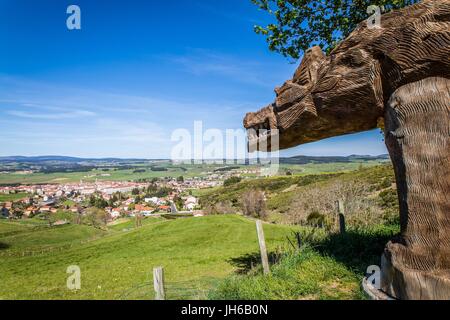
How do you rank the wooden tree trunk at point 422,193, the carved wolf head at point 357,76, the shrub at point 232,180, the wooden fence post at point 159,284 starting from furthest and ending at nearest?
the shrub at point 232,180
the wooden fence post at point 159,284
the carved wolf head at point 357,76
the wooden tree trunk at point 422,193

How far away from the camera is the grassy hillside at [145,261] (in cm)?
1093

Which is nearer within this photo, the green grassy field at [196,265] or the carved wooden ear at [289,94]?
the carved wooden ear at [289,94]

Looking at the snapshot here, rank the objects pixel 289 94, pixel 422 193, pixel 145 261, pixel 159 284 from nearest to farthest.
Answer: pixel 422 193
pixel 289 94
pixel 159 284
pixel 145 261

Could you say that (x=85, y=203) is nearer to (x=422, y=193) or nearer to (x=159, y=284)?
(x=159, y=284)

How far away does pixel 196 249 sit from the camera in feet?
55.4

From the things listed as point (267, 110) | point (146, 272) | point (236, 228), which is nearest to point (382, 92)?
point (267, 110)

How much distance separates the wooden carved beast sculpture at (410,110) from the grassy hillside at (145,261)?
3.70 meters

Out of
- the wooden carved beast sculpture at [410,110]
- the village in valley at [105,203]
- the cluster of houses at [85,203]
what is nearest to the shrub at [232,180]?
the village in valley at [105,203]

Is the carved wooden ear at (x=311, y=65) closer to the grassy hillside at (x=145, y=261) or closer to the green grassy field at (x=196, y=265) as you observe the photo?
the green grassy field at (x=196, y=265)

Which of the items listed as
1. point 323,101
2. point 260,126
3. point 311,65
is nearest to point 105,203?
A: point 260,126

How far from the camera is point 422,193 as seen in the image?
11.3ft

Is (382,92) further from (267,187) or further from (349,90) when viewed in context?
(267,187)

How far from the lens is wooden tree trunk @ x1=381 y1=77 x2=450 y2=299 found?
10.9 ft

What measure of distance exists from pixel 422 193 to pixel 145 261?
1426cm
